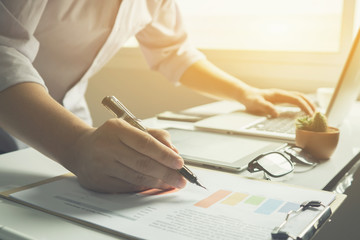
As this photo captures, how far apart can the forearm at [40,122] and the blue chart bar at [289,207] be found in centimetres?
32

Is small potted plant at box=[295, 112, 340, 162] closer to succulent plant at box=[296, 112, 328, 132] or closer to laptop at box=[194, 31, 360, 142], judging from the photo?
succulent plant at box=[296, 112, 328, 132]

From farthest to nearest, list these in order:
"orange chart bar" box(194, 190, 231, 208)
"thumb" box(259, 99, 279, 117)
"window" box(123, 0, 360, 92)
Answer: "window" box(123, 0, 360, 92), "thumb" box(259, 99, 279, 117), "orange chart bar" box(194, 190, 231, 208)

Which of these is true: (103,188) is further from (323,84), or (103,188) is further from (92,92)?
(92,92)

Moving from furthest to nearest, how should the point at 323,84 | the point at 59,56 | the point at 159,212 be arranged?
the point at 323,84 < the point at 59,56 < the point at 159,212

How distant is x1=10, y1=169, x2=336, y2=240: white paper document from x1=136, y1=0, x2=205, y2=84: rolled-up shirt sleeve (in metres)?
0.82

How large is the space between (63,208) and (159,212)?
13cm

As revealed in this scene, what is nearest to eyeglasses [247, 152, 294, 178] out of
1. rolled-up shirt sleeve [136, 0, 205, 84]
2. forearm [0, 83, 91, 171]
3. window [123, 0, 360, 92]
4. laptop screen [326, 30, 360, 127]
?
forearm [0, 83, 91, 171]

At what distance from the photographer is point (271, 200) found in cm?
58

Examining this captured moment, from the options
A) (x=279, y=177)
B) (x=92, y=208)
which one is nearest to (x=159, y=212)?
(x=92, y=208)

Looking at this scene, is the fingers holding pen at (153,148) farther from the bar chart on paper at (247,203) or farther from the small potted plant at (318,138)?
the small potted plant at (318,138)

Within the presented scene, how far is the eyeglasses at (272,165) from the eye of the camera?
2.23 feet

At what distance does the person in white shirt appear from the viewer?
60 cm

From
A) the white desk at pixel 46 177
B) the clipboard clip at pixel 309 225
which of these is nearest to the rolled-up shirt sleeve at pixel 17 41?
the white desk at pixel 46 177

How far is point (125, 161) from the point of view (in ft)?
1.94
